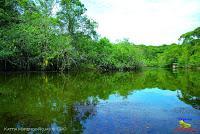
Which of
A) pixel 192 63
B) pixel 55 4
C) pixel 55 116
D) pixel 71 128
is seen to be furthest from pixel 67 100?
pixel 192 63

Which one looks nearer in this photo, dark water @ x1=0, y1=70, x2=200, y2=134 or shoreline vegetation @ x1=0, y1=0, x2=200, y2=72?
dark water @ x1=0, y1=70, x2=200, y2=134

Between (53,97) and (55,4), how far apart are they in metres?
29.1

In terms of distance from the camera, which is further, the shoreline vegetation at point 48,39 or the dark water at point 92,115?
the shoreline vegetation at point 48,39

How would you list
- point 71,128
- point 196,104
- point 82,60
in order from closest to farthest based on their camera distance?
point 71,128, point 196,104, point 82,60

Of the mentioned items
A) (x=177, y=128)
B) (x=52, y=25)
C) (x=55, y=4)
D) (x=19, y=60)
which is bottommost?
(x=177, y=128)

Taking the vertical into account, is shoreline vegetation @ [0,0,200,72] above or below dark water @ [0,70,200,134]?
above

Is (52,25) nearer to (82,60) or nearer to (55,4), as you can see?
(55,4)

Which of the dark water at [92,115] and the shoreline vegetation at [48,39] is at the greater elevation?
the shoreline vegetation at [48,39]

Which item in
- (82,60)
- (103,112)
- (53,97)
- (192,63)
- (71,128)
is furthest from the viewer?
(192,63)

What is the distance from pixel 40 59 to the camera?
40219 mm

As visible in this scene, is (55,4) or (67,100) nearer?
(67,100)

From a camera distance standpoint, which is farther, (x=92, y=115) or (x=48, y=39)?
(x=48, y=39)

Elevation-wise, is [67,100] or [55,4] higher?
[55,4]

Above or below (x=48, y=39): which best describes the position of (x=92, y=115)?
below
